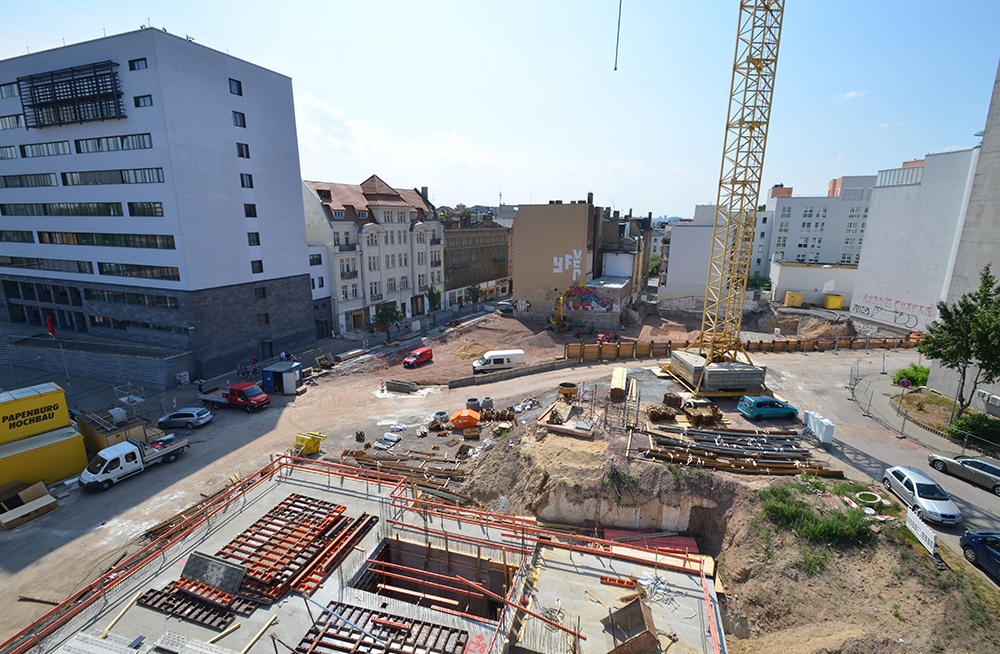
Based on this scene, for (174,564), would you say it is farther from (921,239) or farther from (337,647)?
(921,239)

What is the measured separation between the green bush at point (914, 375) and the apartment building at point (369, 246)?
49.4 metres

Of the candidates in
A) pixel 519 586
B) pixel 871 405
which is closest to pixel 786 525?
pixel 519 586

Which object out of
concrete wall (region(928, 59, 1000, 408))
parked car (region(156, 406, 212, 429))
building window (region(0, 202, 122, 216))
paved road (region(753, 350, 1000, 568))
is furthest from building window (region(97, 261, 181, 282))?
concrete wall (region(928, 59, 1000, 408))

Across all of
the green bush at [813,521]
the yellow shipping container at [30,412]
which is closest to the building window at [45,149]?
the yellow shipping container at [30,412]

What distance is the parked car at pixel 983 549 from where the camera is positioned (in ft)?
48.8

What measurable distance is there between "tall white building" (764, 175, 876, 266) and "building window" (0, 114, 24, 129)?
Result: 105062mm

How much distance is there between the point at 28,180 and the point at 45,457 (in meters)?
35.6

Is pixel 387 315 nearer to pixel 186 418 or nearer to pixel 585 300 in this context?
pixel 186 418

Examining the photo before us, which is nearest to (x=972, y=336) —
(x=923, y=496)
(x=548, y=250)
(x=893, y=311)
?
(x=923, y=496)

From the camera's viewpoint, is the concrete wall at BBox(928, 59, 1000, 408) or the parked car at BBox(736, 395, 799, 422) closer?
the parked car at BBox(736, 395, 799, 422)

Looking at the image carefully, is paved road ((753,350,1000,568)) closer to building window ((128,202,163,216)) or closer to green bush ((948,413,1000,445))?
green bush ((948,413,1000,445))

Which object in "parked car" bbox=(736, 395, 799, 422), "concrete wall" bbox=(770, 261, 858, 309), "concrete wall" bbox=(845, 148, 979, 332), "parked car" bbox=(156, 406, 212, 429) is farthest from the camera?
"concrete wall" bbox=(770, 261, 858, 309)

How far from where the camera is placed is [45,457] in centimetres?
2416

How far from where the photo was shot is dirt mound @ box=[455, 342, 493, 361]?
155ft
